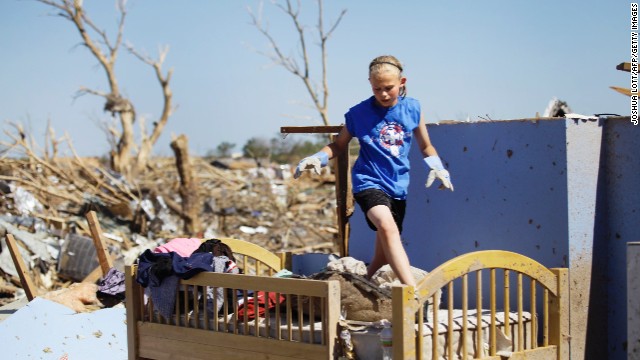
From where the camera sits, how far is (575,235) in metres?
4.82

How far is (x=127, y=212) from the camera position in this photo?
14.1 meters

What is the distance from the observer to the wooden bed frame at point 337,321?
3.95m

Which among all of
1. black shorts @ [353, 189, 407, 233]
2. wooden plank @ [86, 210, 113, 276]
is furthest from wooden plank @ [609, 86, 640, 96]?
wooden plank @ [86, 210, 113, 276]

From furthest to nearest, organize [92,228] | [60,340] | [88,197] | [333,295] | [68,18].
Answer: [68,18]
[88,197]
[92,228]
[60,340]
[333,295]

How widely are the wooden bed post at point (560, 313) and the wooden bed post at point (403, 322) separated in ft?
3.76

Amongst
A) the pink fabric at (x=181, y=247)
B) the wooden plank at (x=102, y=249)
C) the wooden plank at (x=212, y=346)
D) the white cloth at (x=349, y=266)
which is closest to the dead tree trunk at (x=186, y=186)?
the wooden plank at (x=102, y=249)

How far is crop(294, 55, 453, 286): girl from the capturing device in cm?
471

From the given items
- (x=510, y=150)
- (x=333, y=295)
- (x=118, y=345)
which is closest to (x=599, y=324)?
(x=510, y=150)

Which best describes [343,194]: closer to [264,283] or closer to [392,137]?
[392,137]

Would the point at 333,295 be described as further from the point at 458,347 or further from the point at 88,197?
the point at 88,197

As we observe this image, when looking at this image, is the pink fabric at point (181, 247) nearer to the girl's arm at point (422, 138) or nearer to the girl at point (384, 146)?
the girl at point (384, 146)

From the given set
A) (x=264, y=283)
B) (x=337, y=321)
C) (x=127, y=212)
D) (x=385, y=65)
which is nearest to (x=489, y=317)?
(x=337, y=321)

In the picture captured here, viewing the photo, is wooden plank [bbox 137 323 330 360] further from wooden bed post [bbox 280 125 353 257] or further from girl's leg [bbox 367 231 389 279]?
wooden bed post [bbox 280 125 353 257]

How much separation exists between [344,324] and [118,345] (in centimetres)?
266
